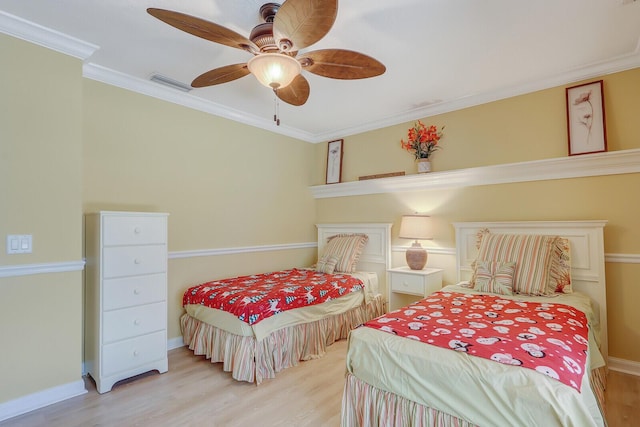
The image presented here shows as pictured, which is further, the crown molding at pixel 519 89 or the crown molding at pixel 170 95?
the crown molding at pixel 170 95

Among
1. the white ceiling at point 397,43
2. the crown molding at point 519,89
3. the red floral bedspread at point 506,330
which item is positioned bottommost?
the red floral bedspread at point 506,330

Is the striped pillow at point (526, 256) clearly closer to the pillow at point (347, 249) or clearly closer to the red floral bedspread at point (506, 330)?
the red floral bedspread at point (506, 330)

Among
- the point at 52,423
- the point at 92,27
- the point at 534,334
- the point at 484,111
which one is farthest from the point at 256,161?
the point at 534,334

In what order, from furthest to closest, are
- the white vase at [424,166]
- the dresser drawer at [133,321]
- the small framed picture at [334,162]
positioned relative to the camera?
1. the small framed picture at [334,162]
2. the white vase at [424,166]
3. the dresser drawer at [133,321]

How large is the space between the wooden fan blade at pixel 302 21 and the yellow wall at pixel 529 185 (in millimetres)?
2306

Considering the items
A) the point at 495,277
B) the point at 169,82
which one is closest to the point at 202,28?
the point at 169,82

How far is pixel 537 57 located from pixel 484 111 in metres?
0.74

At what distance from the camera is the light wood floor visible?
1917 mm

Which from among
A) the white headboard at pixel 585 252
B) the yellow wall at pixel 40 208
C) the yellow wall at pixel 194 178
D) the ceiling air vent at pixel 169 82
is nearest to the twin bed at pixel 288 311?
the yellow wall at pixel 194 178

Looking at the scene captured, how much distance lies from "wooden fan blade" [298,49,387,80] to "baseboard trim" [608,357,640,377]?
115 inches

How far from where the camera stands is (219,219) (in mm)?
3443

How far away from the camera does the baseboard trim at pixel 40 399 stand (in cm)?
196

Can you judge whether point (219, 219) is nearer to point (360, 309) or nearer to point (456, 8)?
point (360, 309)

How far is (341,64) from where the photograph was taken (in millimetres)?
1865
